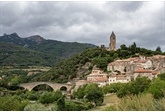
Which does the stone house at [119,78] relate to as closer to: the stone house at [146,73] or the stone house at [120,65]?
the stone house at [146,73]

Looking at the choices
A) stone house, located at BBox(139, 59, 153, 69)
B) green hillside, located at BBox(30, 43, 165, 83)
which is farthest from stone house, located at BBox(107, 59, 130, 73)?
green hillside, located at BBox(30, 43, 165, 83)

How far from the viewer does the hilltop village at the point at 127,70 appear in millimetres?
40656

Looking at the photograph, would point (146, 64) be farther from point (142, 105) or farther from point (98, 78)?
point (142, 105)

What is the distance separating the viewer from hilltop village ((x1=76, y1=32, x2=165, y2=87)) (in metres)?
40.7

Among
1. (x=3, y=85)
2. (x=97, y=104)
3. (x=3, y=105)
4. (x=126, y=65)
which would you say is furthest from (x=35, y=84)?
(x=3, y=105)

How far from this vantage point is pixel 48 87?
5316cm

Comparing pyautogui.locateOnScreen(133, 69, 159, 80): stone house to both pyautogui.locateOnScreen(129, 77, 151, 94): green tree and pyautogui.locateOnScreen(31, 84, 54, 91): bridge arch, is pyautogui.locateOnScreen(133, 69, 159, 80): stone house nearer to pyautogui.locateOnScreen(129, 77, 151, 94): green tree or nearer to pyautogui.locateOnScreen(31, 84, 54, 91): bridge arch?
pyautogui.locateOnScreen(129, 77, 151, 94): green tree

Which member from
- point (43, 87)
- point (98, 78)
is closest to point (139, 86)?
point (98, 78)

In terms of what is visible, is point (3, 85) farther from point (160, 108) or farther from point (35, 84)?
point (160, 108)

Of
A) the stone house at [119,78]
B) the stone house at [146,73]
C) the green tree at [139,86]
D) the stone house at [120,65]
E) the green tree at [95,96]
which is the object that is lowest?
the green tree at [95,96]

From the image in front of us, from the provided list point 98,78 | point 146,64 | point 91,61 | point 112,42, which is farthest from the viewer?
point 112,42

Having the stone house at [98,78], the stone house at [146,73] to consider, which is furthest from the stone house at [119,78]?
the stone house at [146,73]

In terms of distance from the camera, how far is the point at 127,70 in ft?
152

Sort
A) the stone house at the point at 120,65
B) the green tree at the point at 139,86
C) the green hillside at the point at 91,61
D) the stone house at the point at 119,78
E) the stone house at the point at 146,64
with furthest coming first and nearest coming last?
the green hillside at the point at 91,61 → the stone house at the point at 120,65 → the stone house at the point at 146,64 → the stone house at the point at 119,78 → the green tree at the point at 139,86
